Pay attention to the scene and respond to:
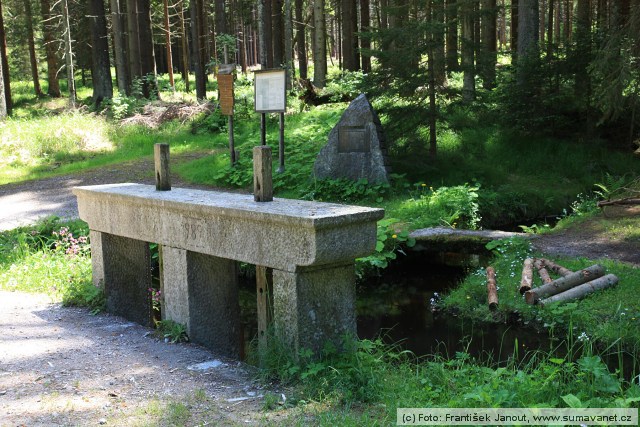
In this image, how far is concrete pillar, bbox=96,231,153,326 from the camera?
742cm

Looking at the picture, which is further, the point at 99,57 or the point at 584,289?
the point at 99,57

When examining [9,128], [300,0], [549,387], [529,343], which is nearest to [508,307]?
[529,343]

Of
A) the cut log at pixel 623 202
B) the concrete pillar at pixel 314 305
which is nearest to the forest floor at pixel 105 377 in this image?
the concrete pillar at pixel 314 305

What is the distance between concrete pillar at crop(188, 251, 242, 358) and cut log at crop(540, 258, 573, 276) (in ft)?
15.8

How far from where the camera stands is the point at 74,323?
22.6ft

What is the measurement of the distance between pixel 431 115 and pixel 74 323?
9.63 metres

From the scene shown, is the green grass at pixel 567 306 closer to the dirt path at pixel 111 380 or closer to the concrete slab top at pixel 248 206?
the concrete slab top at pixel 248 206

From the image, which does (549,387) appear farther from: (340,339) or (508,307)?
(508,307)

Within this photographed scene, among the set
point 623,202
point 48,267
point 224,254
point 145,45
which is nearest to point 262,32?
point 145,45

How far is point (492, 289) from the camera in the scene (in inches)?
363

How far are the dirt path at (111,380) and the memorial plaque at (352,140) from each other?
8022 millimetres

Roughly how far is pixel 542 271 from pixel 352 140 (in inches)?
223

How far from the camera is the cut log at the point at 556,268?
935cm

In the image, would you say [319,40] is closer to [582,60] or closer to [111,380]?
[582,60]
